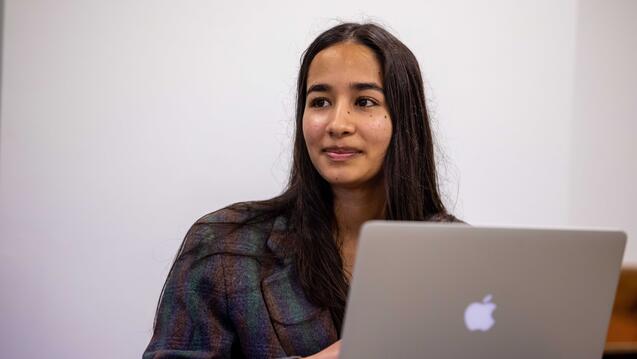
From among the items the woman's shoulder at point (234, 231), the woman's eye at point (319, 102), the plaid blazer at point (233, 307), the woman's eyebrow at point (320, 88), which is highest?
the woman's eyebrow at point (320, 88)

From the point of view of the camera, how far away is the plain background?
178cm

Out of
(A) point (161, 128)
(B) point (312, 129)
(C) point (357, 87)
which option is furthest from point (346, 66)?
(A) point (161, 128)

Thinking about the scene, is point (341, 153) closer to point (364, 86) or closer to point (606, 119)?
point (364, 86)

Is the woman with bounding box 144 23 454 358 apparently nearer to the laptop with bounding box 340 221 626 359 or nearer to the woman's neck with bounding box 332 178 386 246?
the woman's neck with bounding box 332 178 386 246

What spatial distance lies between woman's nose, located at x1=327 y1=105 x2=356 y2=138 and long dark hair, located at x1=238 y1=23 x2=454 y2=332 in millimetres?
102

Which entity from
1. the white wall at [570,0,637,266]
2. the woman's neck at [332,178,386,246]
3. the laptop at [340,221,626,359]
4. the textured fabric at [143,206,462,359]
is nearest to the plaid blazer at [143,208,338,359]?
the textured fabric at [143,206,462,359]

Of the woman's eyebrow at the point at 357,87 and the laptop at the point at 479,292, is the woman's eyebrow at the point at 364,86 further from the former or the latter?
the laptop at the point at 479,292

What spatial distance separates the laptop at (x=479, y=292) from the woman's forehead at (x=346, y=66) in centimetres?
71

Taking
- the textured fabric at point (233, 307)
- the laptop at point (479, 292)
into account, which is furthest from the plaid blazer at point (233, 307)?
the laptop at point (479, 292)

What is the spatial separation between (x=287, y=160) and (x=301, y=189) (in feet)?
1.10

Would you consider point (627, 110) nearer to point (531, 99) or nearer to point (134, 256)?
point (531, 99)

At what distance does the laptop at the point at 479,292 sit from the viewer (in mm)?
872

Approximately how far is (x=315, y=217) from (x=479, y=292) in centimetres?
73

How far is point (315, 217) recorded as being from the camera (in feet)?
5.27
